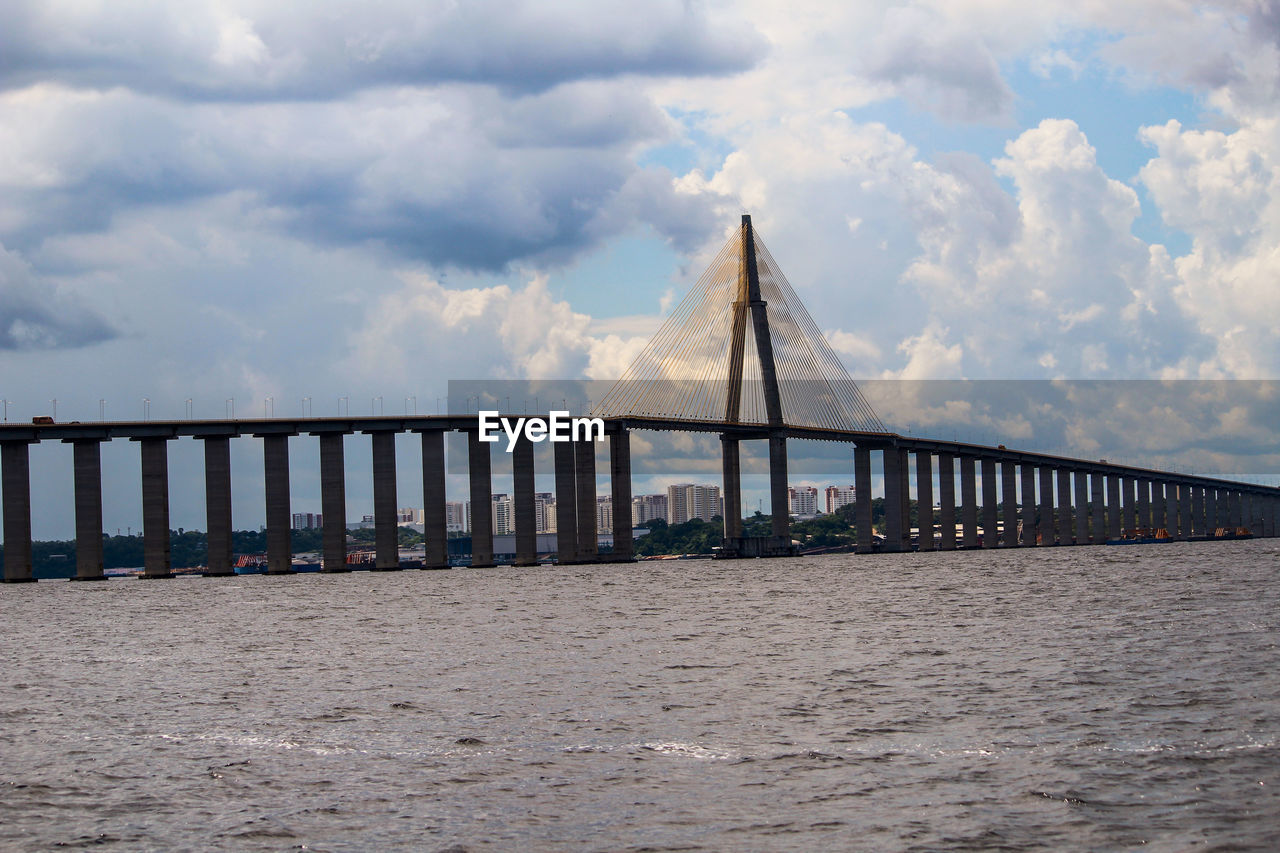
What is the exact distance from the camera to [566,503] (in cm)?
12875

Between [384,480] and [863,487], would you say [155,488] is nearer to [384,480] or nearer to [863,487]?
[384,480]

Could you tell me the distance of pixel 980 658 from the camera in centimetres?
3688

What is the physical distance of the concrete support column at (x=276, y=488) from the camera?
116 meters

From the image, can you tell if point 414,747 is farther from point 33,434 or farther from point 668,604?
point 33,434

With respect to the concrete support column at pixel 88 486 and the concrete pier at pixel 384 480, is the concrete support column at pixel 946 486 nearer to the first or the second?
the concrete pier at pixel 384 480

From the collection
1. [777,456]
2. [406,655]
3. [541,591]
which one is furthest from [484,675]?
[777,456]

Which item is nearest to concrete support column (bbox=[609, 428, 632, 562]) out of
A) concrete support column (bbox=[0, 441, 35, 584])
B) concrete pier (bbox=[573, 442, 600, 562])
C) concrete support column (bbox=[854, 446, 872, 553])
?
concrete pier (bbox=[573, 442, 600, 562])

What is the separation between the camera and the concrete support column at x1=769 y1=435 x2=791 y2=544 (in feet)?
461

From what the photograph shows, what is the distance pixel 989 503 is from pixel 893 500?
81.1 ft

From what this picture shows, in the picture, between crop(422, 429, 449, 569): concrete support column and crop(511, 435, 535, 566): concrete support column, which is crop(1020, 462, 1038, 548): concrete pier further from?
crop(422, 429, 449, 569): concrete support column

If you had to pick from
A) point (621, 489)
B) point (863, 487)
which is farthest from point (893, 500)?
point (621, 489)

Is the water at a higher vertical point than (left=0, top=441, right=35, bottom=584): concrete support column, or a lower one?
lower

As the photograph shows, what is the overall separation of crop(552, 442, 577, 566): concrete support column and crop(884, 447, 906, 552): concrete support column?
4373 cm

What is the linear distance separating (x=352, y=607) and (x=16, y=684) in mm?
33091
